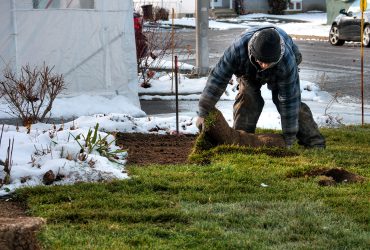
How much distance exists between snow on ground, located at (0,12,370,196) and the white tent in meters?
0.33

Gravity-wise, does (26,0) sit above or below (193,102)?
above

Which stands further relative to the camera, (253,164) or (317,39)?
(317,39)

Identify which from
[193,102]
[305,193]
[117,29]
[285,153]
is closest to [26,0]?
[117,29]

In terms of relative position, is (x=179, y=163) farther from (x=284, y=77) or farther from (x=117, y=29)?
(x=117, y=29)

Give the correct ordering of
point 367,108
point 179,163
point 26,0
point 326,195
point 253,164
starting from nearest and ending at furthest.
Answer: point 326,195, point 253,164, point 179,163, point 26,0, point 367,108

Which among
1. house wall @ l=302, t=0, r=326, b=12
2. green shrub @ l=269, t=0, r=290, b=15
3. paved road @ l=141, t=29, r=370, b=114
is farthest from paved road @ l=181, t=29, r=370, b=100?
house wall @ l=302, t=0, r=326, b=12

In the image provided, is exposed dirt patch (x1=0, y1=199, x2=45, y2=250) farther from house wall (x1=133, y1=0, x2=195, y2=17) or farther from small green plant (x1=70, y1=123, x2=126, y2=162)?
house wall (x1=133, y1=0, x2=195, y2=17)

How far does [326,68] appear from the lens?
68.2 ft

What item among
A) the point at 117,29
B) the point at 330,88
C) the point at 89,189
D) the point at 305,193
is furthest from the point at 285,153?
the point at 330,88

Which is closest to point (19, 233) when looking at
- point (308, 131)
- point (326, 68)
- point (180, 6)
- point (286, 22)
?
point (308, 131)

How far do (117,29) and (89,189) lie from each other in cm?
729

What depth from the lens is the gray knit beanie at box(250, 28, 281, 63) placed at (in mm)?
7449

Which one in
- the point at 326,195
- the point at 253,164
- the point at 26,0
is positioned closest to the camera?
the point at 326,195

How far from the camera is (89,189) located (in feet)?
22.1
